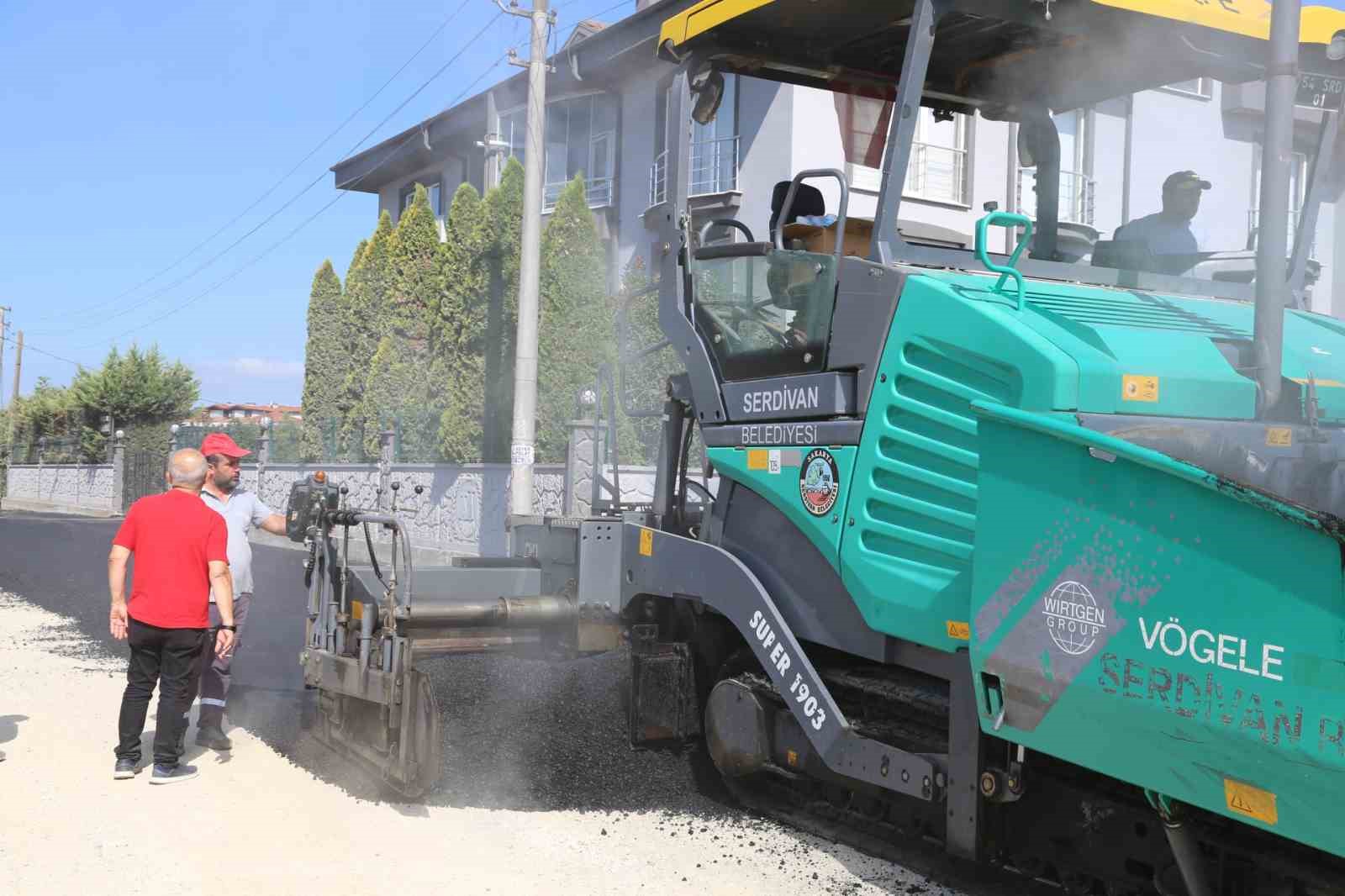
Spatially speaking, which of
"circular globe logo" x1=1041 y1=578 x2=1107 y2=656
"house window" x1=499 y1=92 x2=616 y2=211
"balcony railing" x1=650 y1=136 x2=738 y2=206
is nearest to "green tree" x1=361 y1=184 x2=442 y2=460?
"house window" x1=499 y1=92 x2=616 y2=211

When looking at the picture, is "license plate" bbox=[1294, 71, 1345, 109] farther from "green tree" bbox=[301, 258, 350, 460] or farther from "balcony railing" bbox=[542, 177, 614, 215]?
"green tree" bbox=[301, 258, 350, 460]

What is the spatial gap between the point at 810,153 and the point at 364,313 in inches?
475

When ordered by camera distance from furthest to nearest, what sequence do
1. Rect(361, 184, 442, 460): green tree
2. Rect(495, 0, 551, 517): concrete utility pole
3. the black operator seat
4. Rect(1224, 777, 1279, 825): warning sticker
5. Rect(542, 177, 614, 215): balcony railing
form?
Rect(361, 184, 442, 460): green tree < Rect(542, 177, 614, 215): balcony railing < Rect(495, 0, 551, 517): concrete utility pole < the black operator seat < Rect(1224, 777, 1279, 825): warning sticker

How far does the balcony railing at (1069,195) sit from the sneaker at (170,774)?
14.9ft

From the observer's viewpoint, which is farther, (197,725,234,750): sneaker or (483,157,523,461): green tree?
(483,157,523,461): green tree

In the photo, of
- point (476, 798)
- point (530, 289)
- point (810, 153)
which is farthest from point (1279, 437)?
point (810, 153)

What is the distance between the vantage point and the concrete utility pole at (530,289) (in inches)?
609

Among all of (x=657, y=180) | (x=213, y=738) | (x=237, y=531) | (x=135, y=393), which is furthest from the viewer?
(x=135, y=393)

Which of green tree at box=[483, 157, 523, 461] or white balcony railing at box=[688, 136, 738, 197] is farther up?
white balcony railing at box=[688, 136, 738, 197]

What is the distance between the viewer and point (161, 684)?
20.4 feet

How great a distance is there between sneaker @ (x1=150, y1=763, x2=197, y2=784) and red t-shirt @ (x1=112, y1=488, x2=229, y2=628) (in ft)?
2.18

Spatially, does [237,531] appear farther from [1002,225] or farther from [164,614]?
[1002,225]

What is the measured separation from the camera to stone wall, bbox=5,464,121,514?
39597mm

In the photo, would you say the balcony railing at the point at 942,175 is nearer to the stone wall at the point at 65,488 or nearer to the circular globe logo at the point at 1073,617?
the circular globe logo at the point at 1073,617
